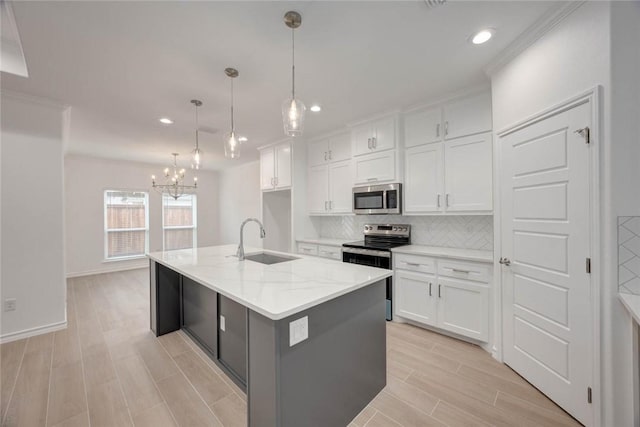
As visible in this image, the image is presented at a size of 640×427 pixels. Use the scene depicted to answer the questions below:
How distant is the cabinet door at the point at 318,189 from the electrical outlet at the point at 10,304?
3.73 m

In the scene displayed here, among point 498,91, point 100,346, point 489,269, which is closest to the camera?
point 498,91

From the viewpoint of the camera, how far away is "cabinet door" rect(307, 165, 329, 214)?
13.9 feet

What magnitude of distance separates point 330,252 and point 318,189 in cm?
113

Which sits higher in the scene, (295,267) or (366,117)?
(366,117)

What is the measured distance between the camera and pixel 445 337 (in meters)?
2.76

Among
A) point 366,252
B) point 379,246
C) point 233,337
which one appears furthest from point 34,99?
point 379,246

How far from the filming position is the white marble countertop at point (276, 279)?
1320 mm

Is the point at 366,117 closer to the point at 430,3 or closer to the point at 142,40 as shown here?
the point at 430,3

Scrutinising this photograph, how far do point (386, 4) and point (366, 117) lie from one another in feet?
6.28

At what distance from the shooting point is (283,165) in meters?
4.49

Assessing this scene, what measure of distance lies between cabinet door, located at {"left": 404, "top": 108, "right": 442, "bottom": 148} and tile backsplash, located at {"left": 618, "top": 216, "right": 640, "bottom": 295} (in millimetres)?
1824

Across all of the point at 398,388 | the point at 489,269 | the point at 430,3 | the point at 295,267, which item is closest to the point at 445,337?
the point at 489,269

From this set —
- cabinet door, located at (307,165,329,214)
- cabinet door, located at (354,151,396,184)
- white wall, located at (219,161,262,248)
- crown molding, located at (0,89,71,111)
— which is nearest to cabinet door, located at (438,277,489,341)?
cabinet door, located at (354,151,396,184)

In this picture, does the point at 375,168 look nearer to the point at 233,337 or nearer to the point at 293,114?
the point at 293,114
